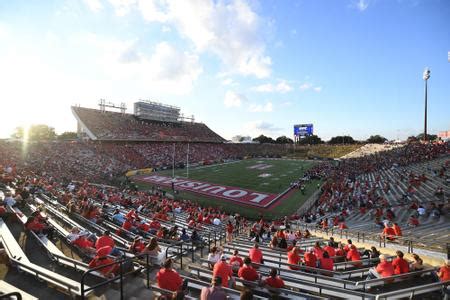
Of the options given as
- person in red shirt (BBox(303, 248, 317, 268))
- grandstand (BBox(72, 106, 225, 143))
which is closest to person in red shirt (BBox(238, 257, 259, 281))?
person in red shirt (BBox(303, 248, 317, 268))

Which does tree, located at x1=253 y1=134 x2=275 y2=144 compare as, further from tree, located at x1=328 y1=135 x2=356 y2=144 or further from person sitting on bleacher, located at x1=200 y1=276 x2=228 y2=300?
person sitting on bleacher, located at x1=200 y1=276 x2=228 y2=300

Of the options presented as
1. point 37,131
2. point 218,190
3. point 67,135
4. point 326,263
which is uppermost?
point 37,131

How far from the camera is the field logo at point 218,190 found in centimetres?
2838

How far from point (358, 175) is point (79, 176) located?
125 ft

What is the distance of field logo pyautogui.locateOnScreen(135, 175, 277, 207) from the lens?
93.1 feet

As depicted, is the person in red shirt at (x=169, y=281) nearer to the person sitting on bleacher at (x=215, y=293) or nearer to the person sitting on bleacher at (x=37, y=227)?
the person sitting on bleacher at (x=215, y=293)

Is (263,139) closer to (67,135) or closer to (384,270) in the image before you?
(67,135)

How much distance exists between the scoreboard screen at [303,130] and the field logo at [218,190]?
4667cm

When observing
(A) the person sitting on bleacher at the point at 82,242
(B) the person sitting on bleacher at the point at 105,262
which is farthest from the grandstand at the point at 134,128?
(B) the person sitting on bleacher at the point at 105,262

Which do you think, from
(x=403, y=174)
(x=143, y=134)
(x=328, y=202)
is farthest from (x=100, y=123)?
(x=403, y=174)

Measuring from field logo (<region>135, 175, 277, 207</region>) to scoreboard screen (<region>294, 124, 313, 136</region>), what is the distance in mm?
46672

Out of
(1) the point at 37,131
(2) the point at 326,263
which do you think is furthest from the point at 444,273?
(1) the point at 37,131

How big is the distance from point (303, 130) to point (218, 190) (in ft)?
164

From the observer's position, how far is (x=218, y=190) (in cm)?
3256
